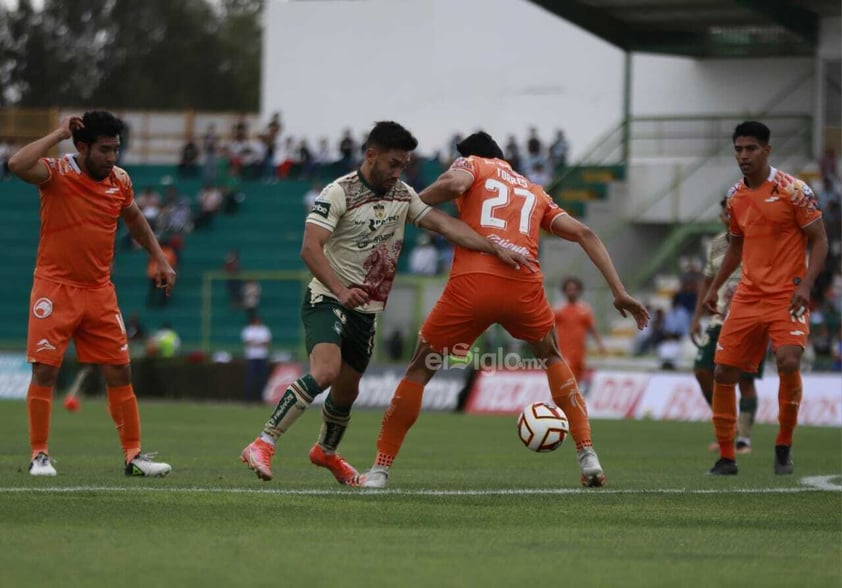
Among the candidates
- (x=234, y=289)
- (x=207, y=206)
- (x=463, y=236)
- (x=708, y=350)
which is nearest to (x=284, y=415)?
(x=463, y=236)

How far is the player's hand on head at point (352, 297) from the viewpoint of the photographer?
32.5 ft

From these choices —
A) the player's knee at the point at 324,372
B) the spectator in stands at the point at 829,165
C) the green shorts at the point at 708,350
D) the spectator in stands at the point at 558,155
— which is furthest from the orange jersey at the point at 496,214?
the spectator in stands at the point at 558,155

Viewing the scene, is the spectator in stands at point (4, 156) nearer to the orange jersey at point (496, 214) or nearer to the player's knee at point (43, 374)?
the player's knee at point (43, 374)

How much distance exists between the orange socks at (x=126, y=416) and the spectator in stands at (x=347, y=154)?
91.7 feet

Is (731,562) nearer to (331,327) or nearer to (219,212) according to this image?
(331,327)

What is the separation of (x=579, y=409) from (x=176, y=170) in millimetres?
34057

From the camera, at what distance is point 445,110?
45594 millimetres

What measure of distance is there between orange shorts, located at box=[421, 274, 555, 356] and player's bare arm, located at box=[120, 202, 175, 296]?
1918 mm

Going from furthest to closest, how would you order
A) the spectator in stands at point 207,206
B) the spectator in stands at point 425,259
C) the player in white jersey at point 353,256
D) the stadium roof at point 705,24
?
1. the spectator in stands at point 207,206
2. the spectator in stands at point 425,259
3. the stadium roof at point 705,24
4. the player in white jersey at point 353,256

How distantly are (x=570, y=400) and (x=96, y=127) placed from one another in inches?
142

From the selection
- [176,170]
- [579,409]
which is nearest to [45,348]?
[579,409]

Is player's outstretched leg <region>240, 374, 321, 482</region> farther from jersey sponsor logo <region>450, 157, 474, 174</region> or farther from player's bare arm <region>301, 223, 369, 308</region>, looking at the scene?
jersey sponsor logo <region>450, 157, 474, 174</region>

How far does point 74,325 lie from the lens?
10852 millimetres

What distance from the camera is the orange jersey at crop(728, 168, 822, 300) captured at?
1220 cm
